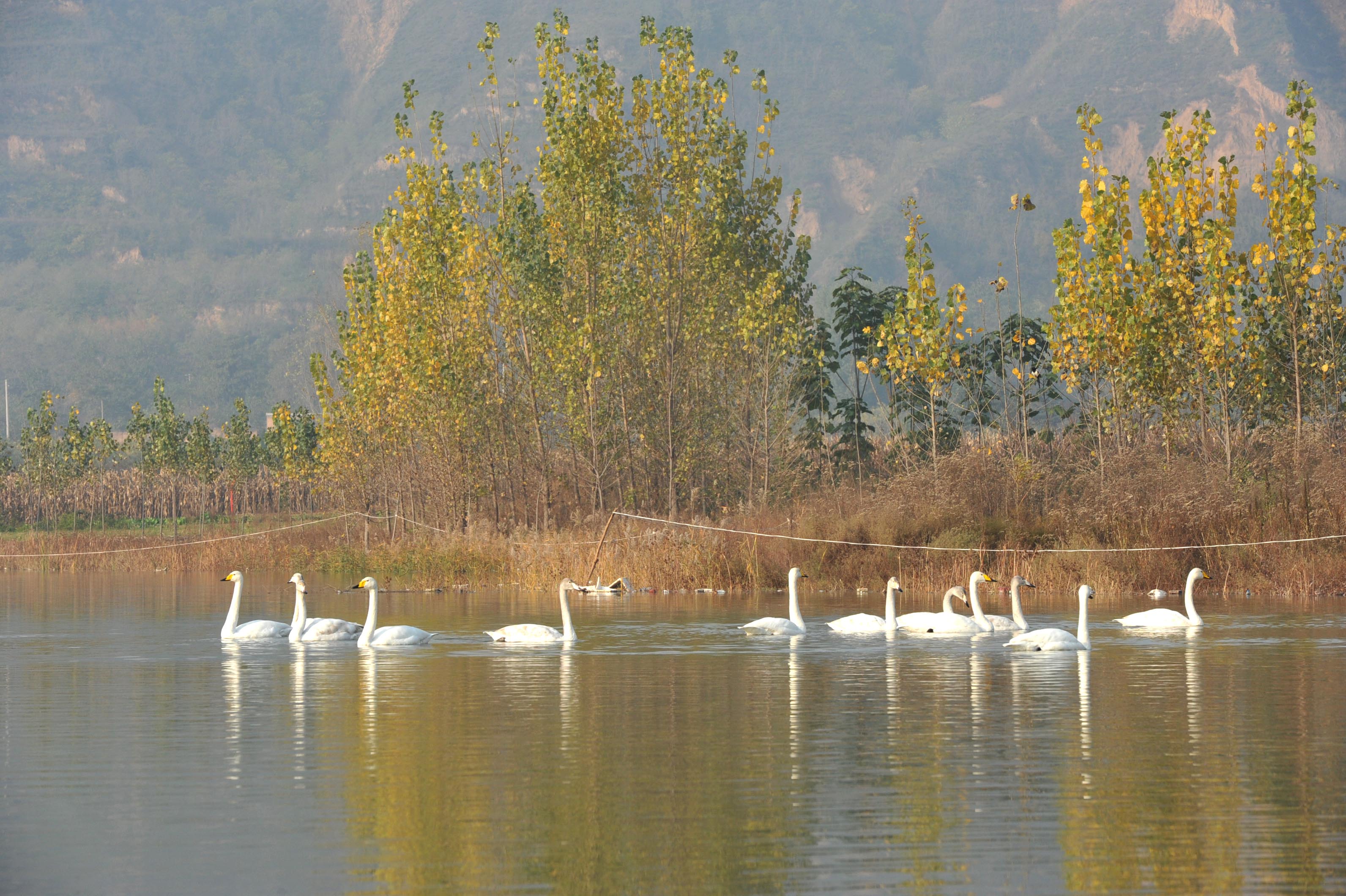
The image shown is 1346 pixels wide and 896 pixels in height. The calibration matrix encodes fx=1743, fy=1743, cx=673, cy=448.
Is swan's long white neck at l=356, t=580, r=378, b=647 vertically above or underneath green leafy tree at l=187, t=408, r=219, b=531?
underneath

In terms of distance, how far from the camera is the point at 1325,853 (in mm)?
10180

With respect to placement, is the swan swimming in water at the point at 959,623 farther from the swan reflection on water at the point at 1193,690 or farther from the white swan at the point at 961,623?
the swan reflection on water at the point at 1193,690

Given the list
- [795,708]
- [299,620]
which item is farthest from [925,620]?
[299,620]

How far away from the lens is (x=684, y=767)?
535 inches

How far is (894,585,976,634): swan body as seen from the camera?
25828 millimetres

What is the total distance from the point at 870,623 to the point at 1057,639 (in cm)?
388

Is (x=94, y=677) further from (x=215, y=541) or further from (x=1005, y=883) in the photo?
(x=215, y=541)

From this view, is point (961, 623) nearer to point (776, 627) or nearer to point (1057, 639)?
point (776, 627)

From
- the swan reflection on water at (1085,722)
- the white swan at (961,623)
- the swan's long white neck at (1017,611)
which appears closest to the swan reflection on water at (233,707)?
the swan reflection on water at (1085,722)

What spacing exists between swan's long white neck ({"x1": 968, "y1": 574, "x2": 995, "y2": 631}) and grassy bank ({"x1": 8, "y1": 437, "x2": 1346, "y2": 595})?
327 inches

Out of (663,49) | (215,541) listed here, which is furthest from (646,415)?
(215,541)

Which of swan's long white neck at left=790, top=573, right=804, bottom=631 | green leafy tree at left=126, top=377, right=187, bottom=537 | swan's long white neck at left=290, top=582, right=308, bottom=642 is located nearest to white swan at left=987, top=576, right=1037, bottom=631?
swan's long white neck at left=790, top=573, right=804, bottom=631

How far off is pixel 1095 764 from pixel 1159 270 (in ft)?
90.4

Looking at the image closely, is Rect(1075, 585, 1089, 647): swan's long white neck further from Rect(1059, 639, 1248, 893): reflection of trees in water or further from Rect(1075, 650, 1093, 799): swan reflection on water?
Rect(1059, 639, 1248, 893): reflection of trees in water
